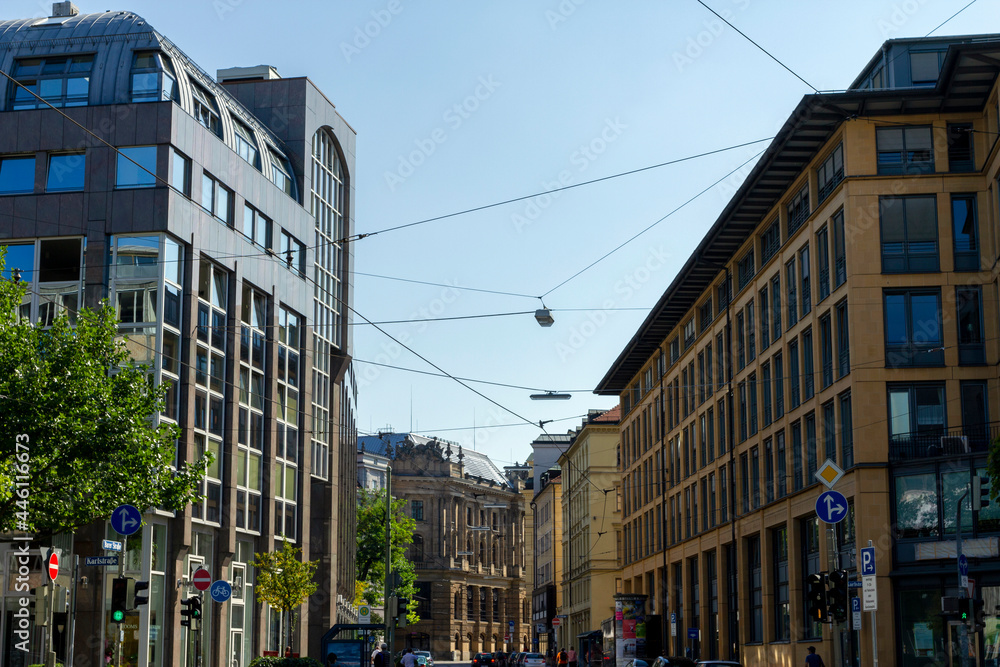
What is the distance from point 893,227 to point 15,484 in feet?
83.7

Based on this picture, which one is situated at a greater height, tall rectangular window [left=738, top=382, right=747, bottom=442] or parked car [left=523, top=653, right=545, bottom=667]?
tall rectangular window [left=738, top=382, right=747, bottom=442]

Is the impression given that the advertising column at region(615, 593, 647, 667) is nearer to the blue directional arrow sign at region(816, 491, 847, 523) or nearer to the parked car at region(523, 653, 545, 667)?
the parked car at region(523, 653, 545, 667)

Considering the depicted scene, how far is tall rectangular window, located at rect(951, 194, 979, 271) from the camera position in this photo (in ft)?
120

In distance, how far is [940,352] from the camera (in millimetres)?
36406

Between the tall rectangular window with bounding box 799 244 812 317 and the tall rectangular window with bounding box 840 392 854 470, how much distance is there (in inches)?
182

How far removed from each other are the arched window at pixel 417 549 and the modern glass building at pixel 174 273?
80465 mm

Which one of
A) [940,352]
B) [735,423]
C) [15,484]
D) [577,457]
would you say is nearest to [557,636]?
[577,457]

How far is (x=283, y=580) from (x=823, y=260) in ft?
77.0

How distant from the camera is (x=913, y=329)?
3675 cm

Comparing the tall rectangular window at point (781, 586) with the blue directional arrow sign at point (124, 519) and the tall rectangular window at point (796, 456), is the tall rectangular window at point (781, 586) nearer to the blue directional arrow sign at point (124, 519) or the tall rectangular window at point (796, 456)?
the tall rectangular window at point (796, 456)

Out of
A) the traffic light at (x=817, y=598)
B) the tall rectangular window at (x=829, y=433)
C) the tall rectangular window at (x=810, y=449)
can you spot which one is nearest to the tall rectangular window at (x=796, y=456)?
the tall rectangular window at (x=810, y=449)

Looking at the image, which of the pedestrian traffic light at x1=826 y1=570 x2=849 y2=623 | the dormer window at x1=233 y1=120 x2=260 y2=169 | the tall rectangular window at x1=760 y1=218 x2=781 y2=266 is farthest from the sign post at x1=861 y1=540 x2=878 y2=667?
the dormer window at x1=233 y1=120 x2=260 y2=169

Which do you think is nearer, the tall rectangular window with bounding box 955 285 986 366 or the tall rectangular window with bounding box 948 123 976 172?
the tall rectangular window with bounding box 955 285 986 366

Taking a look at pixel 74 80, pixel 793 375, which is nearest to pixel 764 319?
pixel 793 375
